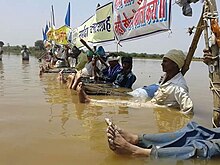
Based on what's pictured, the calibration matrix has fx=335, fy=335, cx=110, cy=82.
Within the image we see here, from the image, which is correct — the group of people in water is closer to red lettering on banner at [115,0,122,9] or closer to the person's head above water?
the person's head above water

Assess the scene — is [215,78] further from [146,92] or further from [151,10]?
[146,92]

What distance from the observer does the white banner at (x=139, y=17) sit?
5.13 m

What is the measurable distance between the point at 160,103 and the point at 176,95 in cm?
38

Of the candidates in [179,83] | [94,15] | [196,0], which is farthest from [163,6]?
[94,15]

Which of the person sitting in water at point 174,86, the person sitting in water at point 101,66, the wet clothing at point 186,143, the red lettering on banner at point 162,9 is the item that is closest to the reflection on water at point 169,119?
the person sitting in water at point 174,86

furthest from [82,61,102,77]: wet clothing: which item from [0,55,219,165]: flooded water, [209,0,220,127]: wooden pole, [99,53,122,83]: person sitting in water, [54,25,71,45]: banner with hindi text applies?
[209,0,220,127]: wooden pole

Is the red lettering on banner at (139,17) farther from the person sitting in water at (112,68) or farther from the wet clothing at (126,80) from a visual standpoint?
the person sitting in water at (112,68)

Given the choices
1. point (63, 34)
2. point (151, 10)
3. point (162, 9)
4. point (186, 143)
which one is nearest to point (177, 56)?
point (162, 9)

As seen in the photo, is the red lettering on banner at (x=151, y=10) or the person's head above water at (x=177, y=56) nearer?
the person's head above water at (x=177, y=56)

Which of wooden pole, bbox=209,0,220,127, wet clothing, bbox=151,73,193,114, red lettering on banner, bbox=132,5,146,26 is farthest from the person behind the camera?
red lettering on banner, bbox=132,5,146,26

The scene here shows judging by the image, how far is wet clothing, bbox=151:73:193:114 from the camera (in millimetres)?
4902

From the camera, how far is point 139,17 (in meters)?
6.15

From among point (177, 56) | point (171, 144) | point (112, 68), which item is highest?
point (177, 56)

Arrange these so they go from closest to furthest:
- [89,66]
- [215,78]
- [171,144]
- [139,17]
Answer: [171,144] < [215,78] < [139,17] < [89,66]
